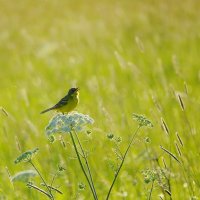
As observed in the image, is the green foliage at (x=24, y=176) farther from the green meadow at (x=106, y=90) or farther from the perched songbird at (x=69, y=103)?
the perched songbird at (x=69, y=103)

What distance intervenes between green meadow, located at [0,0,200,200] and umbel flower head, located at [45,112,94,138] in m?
0.09

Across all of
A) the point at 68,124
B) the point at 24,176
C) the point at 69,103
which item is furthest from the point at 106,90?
the point at 68,124

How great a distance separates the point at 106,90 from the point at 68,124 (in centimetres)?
521

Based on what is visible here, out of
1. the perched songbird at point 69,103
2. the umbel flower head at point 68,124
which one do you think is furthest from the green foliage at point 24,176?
the perched songbird at point 69,103

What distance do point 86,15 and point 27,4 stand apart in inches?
156

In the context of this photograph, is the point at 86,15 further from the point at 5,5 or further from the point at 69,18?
the point at 5,5

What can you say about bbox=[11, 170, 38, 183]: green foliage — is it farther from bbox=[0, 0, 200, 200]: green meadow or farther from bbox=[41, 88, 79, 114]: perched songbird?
bbox=[41, 88, 79, 114]: perched songbird

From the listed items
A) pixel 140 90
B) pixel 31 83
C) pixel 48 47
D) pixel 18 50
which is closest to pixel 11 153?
pixel 140 90

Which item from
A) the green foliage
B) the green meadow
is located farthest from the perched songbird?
the green foliage

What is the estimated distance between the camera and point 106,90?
8.07 m

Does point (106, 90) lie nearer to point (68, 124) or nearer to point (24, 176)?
point (24, 176)

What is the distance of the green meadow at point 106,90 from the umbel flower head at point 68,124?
9 cm

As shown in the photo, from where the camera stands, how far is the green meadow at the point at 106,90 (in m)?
4.20

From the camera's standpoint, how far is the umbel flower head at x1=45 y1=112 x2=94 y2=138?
9.46ft
